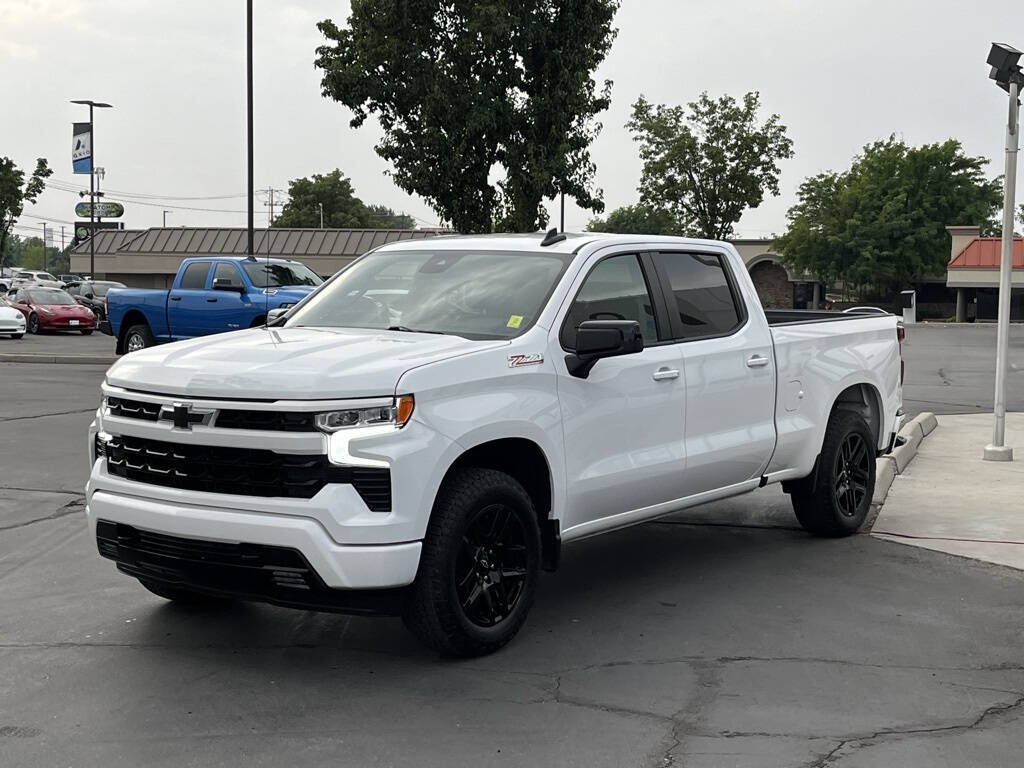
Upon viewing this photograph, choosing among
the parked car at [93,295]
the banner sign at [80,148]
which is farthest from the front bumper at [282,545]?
the banner sign at [80,148]

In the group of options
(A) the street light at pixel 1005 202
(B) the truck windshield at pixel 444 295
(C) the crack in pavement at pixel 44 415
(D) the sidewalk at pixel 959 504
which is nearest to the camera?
(B) the truck windshield at pixel 444 295

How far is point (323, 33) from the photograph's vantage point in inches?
1342

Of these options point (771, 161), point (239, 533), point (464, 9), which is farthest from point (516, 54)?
point (771, 161)

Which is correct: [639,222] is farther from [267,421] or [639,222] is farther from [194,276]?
[267,421]

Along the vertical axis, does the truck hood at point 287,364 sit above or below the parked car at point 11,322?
above

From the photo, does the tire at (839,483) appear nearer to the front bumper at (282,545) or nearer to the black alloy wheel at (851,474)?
the black alloy wheel at (851,474)

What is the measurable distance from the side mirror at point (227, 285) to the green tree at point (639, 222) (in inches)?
640

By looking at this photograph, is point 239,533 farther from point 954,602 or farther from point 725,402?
point 954,602

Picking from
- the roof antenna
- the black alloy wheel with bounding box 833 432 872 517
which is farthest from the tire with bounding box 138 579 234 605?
the black alloy wheel with bounding box 833 432 872 517

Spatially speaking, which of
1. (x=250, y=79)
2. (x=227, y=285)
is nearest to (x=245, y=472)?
A: (x=227, y=285)

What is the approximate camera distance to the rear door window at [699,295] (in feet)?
23.0

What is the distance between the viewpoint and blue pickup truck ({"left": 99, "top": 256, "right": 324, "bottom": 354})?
22016 millimetres

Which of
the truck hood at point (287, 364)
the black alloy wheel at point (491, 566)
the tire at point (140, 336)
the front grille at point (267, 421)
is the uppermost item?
the truck hood at point (287, 364)

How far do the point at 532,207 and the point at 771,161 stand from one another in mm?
38601
